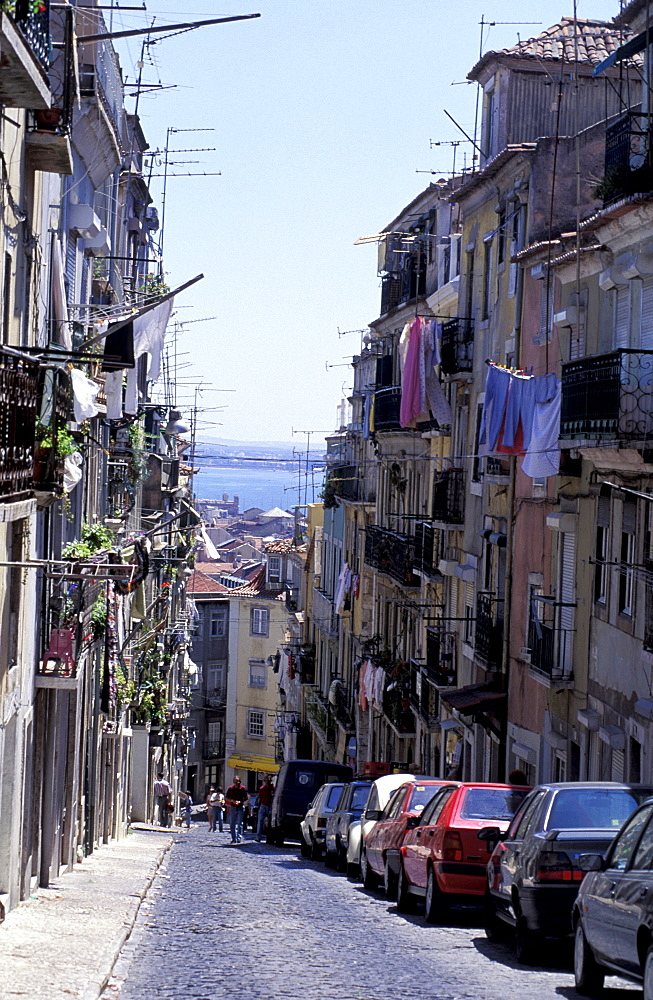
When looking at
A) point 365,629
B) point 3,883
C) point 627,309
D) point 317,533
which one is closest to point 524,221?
point 627,309

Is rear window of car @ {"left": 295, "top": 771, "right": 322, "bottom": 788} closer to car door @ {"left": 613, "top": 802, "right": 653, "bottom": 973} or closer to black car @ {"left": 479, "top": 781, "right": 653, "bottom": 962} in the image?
black car @ {"left": 479, "top": 781, "right": 653, "bottom": 962}

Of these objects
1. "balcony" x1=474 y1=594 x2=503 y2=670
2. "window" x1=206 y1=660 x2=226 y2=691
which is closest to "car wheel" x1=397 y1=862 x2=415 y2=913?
"balcony" x1=474 y1=594 x2=503 y2=670

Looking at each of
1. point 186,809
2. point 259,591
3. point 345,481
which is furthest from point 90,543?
point 259,591

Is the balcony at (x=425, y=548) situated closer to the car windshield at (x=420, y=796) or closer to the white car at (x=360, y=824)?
the white car at (x=360, y=824)

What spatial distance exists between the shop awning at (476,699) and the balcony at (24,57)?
18.5m

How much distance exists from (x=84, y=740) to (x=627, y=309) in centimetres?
1340

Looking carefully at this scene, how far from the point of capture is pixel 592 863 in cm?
1067

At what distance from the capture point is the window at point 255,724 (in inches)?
3332

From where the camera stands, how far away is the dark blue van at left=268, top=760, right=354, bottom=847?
36.6 meters

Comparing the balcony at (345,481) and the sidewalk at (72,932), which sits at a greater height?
the balcony at (345,481)

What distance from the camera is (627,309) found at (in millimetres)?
22125

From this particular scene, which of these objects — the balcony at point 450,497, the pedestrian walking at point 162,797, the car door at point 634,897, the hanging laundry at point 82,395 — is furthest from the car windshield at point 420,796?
the pedestrian walking at point 162,797

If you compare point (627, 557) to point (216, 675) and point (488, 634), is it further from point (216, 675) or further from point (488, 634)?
point (216, 675)

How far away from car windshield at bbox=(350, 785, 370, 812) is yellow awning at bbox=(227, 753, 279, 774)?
55.9 metres
